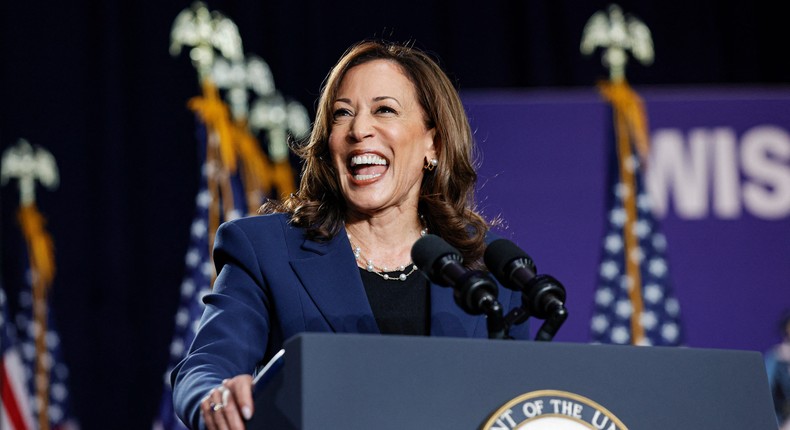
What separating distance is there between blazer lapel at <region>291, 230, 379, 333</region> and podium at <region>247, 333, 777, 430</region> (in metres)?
0.50

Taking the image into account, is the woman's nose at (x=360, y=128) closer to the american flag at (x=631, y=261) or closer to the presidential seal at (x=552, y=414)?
the presidential seal at (x=552, y=414)

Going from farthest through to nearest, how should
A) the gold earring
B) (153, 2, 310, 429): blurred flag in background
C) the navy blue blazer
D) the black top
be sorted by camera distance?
(153, 2, 310, 429): blurred flag in background
the gold earring
the black top
the navy blue blazer

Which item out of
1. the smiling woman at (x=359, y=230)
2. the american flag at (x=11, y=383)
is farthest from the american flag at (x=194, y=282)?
the smiling woman at (x=359, y=230)

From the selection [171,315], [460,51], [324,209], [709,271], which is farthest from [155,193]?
[324,209]

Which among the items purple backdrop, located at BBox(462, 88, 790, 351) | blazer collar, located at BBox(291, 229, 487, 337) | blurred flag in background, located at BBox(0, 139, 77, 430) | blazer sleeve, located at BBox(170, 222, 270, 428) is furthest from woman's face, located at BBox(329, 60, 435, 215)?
blurred flag in background, located at BBox(0, 139, 77, 430)

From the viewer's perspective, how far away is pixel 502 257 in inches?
60.2

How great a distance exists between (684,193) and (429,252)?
3.20 meters

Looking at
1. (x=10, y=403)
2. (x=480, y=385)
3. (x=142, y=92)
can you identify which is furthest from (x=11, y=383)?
(x=480, y=385)

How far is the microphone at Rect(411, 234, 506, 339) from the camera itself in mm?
1415

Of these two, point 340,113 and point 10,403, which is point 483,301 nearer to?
point 340,113

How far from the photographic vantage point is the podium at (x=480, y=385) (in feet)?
3.94

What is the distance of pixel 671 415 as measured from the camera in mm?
1346

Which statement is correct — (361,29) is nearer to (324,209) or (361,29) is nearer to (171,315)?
(171,315)

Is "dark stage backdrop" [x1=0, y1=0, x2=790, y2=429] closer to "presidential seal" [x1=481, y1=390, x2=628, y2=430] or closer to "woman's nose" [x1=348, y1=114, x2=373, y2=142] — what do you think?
"woman's nose" [x1=348, y1=114, x2=373, y2=142]
